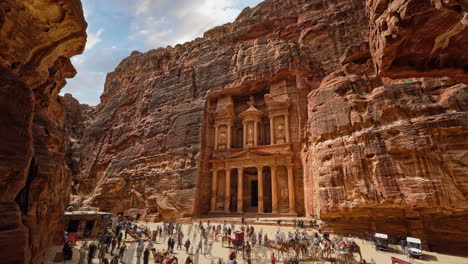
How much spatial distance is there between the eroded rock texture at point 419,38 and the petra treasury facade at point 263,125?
3cm

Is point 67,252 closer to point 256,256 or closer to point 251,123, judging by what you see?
point 256,256

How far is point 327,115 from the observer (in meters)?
16.2

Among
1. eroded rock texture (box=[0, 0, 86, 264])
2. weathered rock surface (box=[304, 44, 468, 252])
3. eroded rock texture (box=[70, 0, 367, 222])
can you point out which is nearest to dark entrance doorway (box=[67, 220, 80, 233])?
eroded rock texture (box=[0, 0, 86, 264])

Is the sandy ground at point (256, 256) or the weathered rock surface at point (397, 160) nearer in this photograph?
the sandy ground at point (256, 256)

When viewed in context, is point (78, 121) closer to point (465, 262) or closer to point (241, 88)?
point (241, 88)

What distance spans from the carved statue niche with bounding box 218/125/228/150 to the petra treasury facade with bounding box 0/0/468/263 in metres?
0.13

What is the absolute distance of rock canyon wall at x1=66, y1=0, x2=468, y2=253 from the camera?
545 cm

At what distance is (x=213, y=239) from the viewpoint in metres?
13.9

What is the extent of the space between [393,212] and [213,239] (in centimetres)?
1001

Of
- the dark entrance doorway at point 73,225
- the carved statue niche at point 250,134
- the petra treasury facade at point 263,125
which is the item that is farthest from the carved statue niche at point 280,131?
the dark entrance doorway at point 73,225

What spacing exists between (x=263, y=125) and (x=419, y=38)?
24240 millimetres

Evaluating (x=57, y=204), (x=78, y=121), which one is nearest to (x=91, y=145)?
(x=78, y=121)

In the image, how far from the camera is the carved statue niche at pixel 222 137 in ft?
91.5

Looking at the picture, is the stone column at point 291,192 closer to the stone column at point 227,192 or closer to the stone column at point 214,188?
the stone column at point 227,192
